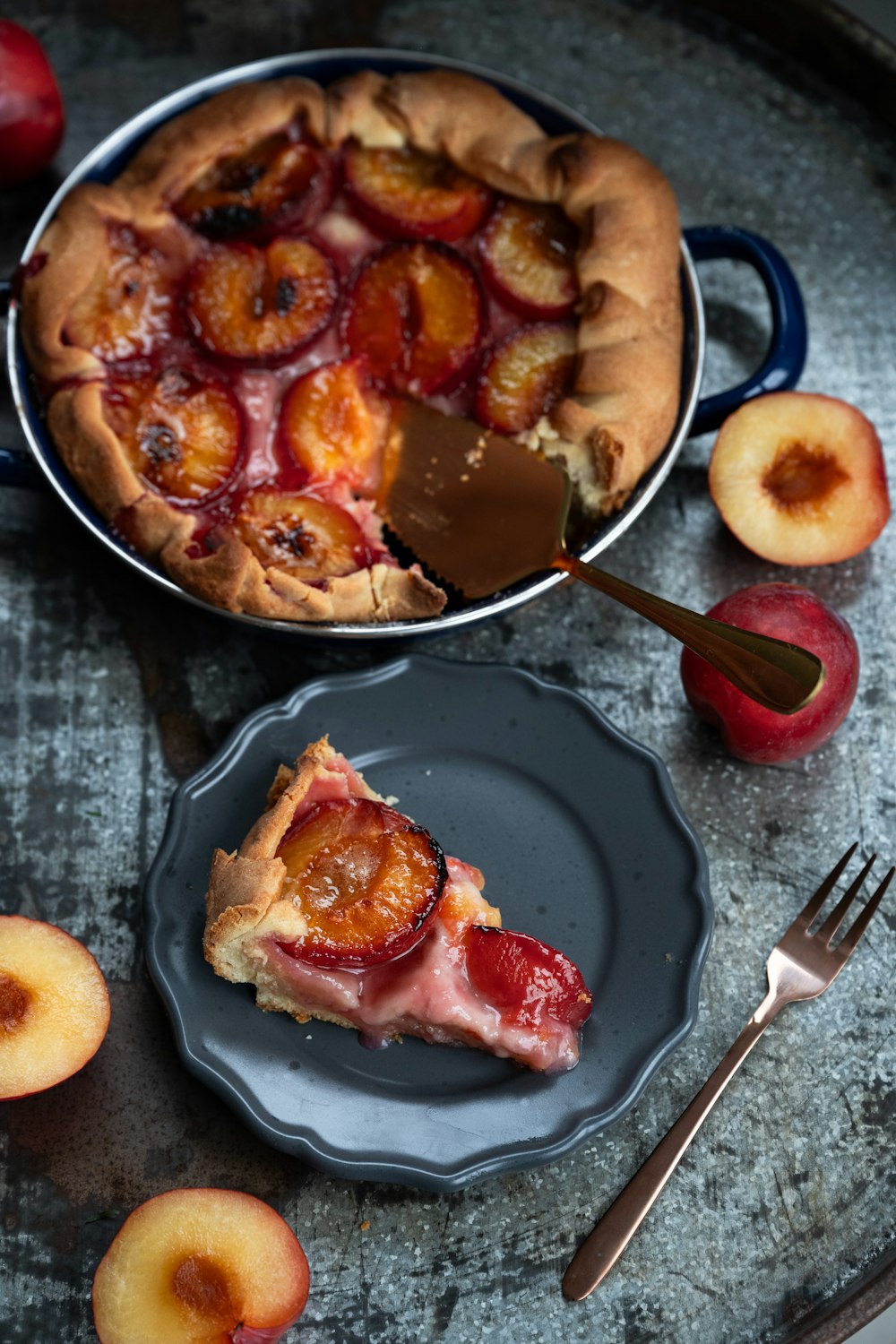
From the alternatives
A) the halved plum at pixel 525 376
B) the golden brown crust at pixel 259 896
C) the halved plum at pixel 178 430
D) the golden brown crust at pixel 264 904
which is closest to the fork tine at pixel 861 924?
the golden brown crust at pixel 264 904

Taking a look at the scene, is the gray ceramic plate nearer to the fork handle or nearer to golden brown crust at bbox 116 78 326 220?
the fork handle

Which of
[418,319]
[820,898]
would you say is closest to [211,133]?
[418,319]

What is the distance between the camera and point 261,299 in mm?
2246

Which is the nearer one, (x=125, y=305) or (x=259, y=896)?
(x=259, y=896)


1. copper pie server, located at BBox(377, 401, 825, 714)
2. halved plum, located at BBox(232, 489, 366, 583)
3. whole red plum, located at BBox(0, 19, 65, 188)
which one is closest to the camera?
copper pie server, located at BBox(377, 401, 825, 714)

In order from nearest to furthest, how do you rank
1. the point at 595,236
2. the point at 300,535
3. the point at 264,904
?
the point at 264,904
the point at 300,535
the point at 595,236

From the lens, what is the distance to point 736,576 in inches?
91.7

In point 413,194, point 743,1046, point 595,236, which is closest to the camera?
point 743,1046

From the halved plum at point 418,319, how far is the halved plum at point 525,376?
0.05 meters

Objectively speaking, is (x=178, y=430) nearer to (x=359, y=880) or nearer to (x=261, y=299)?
(x=261, y=299)

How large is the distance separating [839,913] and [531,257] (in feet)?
4.01

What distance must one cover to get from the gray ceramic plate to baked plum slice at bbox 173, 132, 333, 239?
2.74 feet

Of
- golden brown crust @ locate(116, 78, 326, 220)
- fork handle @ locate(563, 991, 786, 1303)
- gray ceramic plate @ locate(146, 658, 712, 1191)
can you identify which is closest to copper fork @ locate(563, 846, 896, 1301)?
fork handle @ locate(563, 991, 786, 1303)

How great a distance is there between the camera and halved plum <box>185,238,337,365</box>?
2209mm
